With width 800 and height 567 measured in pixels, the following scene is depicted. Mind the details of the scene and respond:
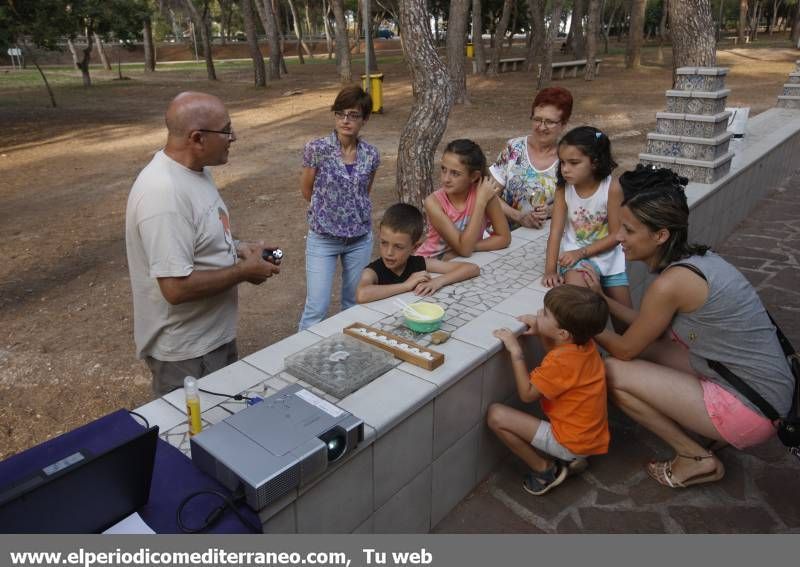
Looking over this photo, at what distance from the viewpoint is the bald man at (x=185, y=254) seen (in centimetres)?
231

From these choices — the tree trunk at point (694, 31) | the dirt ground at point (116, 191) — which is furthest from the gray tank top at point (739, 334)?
the tree trunk at point (694, 31)

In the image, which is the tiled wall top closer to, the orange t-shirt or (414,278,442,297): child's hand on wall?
(414,278,442,297): child's hand on wall

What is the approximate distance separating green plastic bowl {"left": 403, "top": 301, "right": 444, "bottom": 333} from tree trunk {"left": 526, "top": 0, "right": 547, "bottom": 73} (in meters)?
19.9

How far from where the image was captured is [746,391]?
98.5 inches

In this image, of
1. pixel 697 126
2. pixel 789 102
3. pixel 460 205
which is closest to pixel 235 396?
pixel 460 205

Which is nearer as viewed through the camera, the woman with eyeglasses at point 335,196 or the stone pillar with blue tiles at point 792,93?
the woman with eyeglasses at point 335,196

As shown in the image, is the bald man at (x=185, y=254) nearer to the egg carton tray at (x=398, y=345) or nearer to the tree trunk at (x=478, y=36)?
the egg carton tray at (x=398, y=345)

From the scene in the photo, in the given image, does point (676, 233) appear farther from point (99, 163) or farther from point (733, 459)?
point (99, 163)

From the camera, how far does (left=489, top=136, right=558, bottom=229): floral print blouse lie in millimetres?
4102

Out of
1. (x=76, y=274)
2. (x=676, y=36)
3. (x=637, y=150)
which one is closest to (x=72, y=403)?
(x=76, y=274)

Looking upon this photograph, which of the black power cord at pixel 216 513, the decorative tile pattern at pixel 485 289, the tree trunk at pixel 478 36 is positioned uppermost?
the tree trunk at pixel 478 36

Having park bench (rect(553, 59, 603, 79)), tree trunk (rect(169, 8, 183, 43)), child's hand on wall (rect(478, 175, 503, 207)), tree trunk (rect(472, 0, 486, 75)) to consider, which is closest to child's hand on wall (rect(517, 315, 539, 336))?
child's hand on wall (rect(478, 175, 503, 207))

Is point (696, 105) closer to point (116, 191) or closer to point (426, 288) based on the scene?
point (426, 288)

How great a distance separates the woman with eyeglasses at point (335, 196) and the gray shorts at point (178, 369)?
3.84 feet
